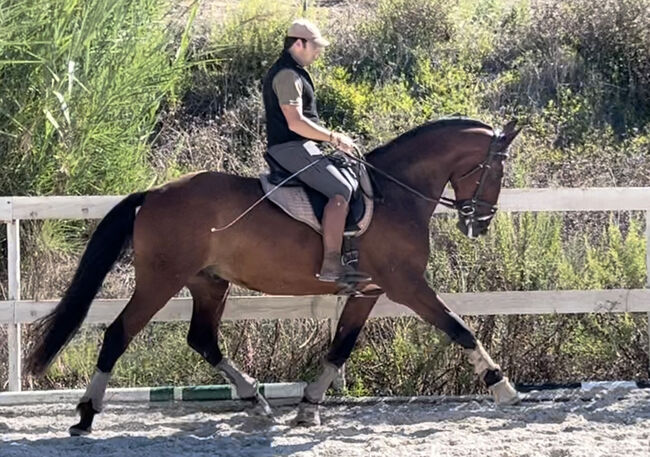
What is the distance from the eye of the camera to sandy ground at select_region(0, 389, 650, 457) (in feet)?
20.1

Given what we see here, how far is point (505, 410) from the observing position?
727 cm

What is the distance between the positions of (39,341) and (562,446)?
11.1ft

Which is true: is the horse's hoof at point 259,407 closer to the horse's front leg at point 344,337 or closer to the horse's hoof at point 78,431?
the horse's front leg at point 344,337

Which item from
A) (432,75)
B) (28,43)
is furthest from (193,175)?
(432,75)

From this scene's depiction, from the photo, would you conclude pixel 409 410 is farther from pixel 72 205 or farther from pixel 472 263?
pixel 72 205

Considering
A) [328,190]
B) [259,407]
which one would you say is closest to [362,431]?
[259,407]

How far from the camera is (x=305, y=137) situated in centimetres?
677

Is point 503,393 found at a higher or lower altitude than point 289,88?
lower

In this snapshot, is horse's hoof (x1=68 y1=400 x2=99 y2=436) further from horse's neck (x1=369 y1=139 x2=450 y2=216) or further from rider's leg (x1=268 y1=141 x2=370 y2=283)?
horse's neck (x1=369 y1=139 x2=450 y2=216)

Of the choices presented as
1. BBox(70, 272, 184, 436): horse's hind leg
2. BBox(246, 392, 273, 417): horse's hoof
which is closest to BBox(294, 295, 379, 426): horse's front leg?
BBox(246, 392, 273, 417): horse's hoof

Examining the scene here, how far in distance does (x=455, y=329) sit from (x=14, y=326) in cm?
325

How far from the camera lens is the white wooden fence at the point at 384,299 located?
7.73m

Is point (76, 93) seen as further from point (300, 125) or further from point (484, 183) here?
point (484, 183)

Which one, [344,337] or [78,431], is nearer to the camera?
[78,431]
